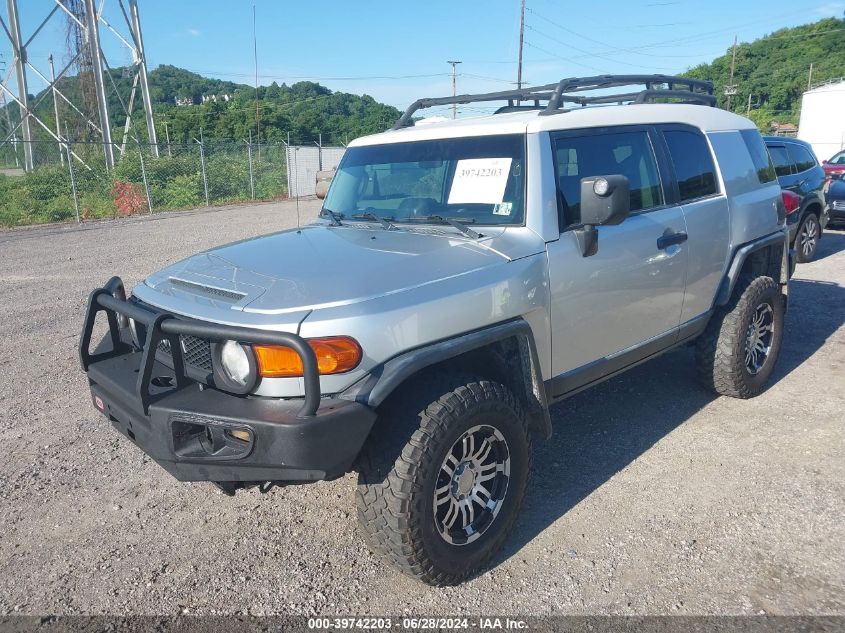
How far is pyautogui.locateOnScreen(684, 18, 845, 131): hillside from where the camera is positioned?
66.8 metres

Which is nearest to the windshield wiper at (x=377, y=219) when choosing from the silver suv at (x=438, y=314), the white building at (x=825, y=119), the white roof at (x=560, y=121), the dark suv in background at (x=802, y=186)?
the silver suv at (x=438, y=314)

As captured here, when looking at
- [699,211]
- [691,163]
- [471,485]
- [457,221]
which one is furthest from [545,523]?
[691,163]

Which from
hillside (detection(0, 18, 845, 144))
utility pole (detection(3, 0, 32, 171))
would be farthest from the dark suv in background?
hillside (detection(0, 18, 845, 144))

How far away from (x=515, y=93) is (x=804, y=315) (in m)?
4.88

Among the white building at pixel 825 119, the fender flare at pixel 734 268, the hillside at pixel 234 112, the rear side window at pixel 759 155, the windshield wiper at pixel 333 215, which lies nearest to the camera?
the windshield wiper at pixel 333 215

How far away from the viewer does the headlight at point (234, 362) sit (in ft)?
8.36

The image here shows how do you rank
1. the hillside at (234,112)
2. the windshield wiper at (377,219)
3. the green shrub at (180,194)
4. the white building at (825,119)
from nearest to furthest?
the windshield wiper at (377,219)
the green shrub at (180,194)
the white building at (825,119)
the hillside at (234,112)

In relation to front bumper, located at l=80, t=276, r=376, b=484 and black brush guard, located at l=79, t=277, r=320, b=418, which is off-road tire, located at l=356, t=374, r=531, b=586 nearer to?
front bumper, located at l=80, t=276, r=376, b=484

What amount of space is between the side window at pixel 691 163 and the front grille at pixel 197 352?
3093 mm

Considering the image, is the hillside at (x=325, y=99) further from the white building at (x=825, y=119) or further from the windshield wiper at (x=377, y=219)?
the windshield wiper at (x=377, y=219)

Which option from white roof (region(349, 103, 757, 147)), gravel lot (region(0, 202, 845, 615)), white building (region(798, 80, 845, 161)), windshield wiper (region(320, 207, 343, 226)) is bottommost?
gravel lot (region(0, 202, 845, 615))

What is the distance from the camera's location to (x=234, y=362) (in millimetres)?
2582

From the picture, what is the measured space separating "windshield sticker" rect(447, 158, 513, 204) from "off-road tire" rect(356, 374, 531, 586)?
109 centimetres

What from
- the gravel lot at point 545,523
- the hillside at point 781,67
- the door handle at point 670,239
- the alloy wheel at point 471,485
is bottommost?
the gravel lot at point 545,523
